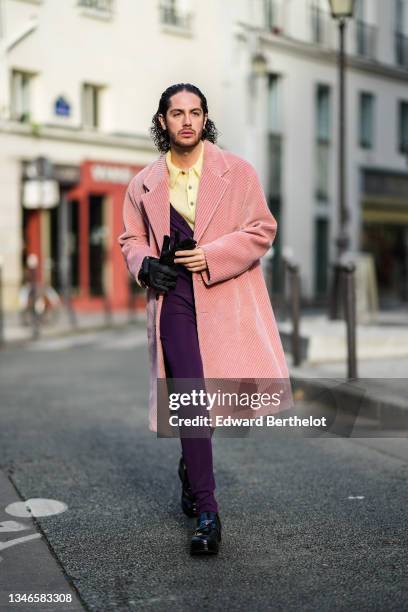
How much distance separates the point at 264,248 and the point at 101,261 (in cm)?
2039

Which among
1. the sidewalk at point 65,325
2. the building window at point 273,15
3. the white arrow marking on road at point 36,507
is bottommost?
the white arrow marking on road at point 36,507

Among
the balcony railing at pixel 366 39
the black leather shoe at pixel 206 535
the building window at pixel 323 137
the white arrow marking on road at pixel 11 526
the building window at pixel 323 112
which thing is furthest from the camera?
the balcony railing at pixel 366 39

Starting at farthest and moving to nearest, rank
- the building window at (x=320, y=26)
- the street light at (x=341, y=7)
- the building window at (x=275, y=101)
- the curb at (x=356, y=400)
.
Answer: the building window at (x=320, y=26)
the building window at (x=275, y=101)
the street light at (x=341, y=7)
the curb at (x=356, y=400)

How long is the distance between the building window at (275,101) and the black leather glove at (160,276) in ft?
79.6

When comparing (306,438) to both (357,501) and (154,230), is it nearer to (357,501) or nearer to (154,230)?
(357,501)

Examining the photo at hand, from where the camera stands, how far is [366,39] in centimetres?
3055

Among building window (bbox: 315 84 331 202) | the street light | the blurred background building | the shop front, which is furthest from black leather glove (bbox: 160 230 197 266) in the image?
building window (bbox: 315 84 331 202)

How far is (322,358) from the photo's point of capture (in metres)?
9.44

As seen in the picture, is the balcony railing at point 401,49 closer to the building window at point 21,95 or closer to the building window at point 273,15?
the building window at point 273,15

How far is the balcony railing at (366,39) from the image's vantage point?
3017cm

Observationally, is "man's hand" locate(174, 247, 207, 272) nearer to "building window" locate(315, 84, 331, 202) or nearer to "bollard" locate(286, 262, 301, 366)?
"bollard" locate(286, 262, 301, 366)

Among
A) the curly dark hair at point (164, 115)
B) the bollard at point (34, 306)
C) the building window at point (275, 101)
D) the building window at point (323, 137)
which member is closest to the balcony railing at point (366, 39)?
the building window at point (323, 137)

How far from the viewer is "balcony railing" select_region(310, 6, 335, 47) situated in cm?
2848

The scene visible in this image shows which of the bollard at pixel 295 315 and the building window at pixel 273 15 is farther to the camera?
the building window at pixel 273 15
